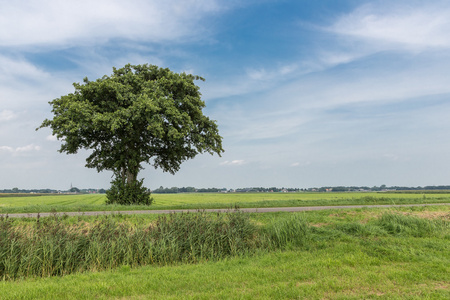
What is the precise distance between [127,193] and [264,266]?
63.7ft

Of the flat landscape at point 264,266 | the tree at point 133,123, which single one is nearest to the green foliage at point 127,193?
the tree at point 133,123

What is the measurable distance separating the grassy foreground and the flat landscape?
0.08 ft

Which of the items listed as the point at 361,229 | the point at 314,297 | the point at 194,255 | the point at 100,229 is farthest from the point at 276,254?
the point at 100,229

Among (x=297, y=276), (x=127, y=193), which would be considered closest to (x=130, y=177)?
(x=127, y=193)

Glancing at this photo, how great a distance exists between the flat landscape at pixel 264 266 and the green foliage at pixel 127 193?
471 inches

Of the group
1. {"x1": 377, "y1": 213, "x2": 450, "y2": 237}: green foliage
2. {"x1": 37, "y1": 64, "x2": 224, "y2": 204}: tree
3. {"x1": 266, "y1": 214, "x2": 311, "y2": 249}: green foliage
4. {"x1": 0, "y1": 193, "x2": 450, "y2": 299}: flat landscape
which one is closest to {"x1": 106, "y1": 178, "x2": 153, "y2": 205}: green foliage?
{"x1": 37, "y1": 64, "x2": 224, "y2": 204}: tree

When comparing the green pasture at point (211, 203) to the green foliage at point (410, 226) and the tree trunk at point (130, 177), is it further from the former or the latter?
the green foliage at point (410, 226)

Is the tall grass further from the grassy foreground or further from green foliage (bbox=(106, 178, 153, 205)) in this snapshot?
green foliage (bbox=(106, 178, 153, 205))

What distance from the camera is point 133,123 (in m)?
25.1

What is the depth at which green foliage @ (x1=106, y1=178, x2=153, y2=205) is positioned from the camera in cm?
2531

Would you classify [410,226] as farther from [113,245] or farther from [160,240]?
[113,245]

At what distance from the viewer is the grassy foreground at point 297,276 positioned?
6.48m

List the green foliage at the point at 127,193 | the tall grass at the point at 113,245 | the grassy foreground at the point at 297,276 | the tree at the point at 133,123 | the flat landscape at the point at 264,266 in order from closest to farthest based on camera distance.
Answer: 1. the grassy foreground at the point at 297,276
2. the flat landscape at the point at 264,266
3. the tall grass at the point at 113,245
4. the tree at the point at 133,123
5. the green foliage at the point at 127,193

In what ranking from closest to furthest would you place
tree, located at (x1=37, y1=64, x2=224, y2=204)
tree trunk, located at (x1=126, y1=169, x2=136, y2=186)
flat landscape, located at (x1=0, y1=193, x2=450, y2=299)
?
1. flat landscape, located at (x1=0, y1=193, x2=450, y2=299)
2. tree, located at (x1=37, y1=64, x2=224, y2=204)
3. tree trunk, located at (x1=126, y1=169, x2=136, y2=186)
